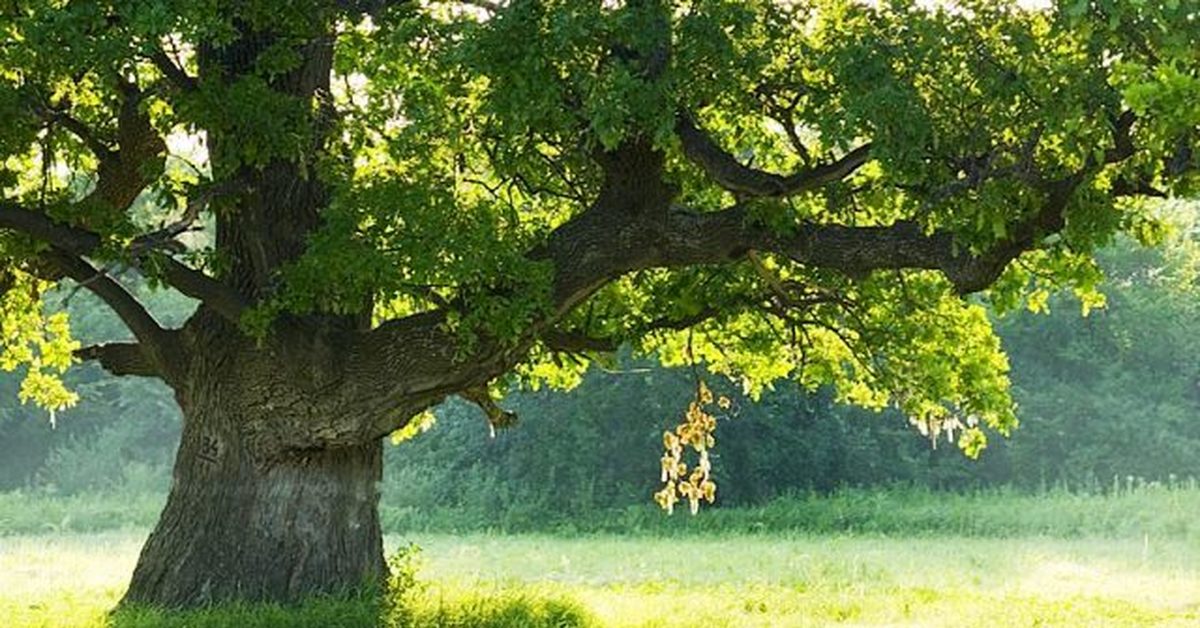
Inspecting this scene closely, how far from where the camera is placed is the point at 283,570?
53.9 feet

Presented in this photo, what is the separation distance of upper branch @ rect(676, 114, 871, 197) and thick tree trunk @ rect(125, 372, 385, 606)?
16.4 feet

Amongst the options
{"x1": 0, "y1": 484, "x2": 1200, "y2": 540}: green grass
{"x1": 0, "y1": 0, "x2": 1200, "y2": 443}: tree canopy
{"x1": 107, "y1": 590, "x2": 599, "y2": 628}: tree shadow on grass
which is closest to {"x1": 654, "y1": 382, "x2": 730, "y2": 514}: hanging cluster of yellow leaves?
{"x1": 0, "y1": 0, "x2": 1200, "y2": 443}: tree canopy

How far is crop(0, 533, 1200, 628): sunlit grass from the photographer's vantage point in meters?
16.1

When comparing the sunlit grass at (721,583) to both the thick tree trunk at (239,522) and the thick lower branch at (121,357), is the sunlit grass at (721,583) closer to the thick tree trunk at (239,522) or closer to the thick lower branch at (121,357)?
the thick tree trunk at (239,522)

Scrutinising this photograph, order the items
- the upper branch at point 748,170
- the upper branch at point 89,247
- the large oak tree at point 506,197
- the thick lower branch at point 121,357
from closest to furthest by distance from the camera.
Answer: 1. the large oak tree at point 506,197
2. the upper branch at point 748,170
3. the upper branch at point 89,247
4. the thick lower branch at point 121,357

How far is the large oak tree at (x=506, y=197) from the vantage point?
1222cm

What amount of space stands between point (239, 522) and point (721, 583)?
29.9 feet

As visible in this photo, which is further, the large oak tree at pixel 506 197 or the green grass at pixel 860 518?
the green grass at pixel 860 518

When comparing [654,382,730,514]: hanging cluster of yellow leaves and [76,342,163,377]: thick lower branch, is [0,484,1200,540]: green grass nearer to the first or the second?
[654,382,730,514]: hanging cluster of yellow leaves

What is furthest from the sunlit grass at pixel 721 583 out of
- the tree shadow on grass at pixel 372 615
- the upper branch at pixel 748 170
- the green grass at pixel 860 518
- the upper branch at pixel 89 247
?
the upper branch at pixel 748 170

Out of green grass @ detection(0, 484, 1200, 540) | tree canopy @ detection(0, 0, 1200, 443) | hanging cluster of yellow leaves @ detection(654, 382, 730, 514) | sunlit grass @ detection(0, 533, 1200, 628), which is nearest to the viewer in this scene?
tree canopy @ detection(0, 0, 1200, 443)

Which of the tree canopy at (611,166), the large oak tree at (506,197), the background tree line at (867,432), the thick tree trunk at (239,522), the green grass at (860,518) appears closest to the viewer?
the tree canopy at (611,166)

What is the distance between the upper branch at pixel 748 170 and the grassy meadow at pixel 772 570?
166 inches

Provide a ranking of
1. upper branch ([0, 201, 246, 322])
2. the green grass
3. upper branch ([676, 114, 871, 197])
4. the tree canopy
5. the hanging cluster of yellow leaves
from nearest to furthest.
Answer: the tree canopy
upper branch ([676, 114, 871, 197])
upper branch ([0, 201, 246, 322])
the hanging cluster of yellow leaves
the green grass
